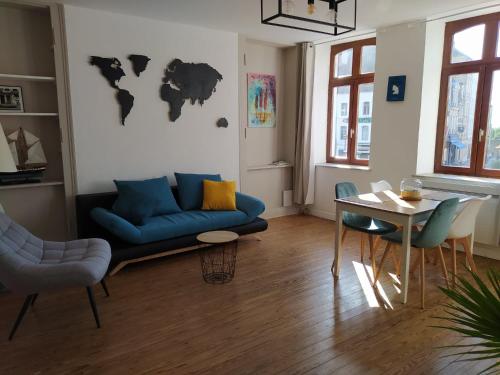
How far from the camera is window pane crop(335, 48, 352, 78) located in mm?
5574

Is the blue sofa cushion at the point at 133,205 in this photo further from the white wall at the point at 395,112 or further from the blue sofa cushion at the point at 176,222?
the white wall at the point at 395,112

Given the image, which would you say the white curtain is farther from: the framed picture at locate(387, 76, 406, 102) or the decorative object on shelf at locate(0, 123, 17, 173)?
the decorative object on shelf at locate(0, 123, 17, 173)

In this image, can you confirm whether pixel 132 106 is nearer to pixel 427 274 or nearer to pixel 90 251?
pixel 90 251

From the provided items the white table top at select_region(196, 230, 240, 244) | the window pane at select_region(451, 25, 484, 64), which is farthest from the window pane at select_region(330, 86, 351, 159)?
the white table top at select_region(196, 230, 240, 244)

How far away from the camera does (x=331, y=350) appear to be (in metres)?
2.40

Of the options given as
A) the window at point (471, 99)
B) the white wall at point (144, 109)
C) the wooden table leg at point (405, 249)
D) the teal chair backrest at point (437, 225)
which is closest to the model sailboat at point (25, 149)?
the white wall at point (144, 109)

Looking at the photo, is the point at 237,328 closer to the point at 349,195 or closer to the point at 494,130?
the point at 349,195

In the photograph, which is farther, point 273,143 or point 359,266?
point 273,143

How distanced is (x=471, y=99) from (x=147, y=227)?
12.9 ft

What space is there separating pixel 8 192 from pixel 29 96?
3.35 feet

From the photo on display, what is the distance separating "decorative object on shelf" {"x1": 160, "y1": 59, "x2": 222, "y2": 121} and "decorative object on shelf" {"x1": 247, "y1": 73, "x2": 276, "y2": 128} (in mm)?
776

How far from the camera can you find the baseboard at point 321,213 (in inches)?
228

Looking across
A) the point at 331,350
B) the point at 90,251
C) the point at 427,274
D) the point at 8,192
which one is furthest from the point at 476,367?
the point at 8,192

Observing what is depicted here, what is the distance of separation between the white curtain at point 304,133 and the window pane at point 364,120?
0.71 metres
